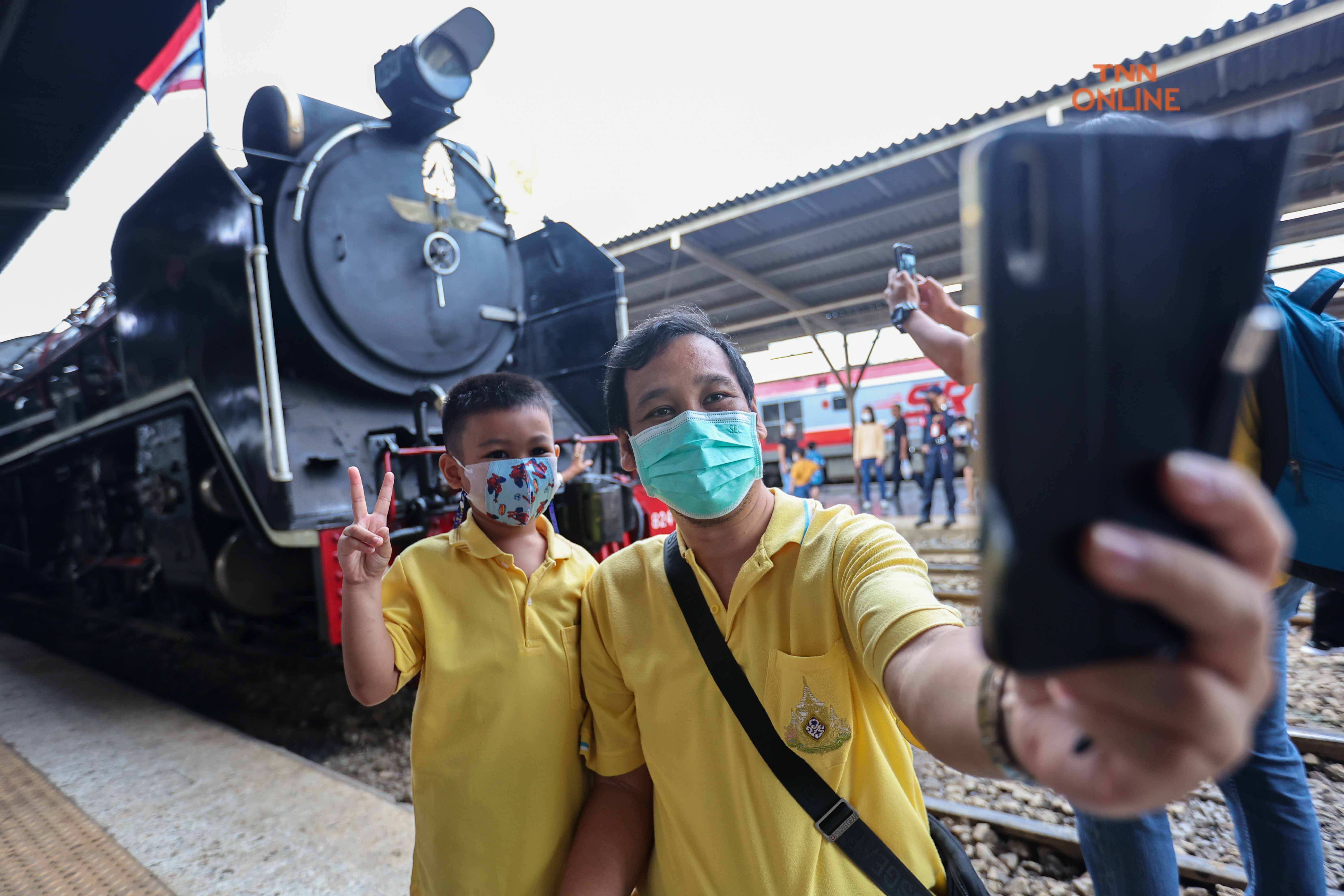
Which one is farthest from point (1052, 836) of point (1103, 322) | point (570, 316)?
point (570, 316)

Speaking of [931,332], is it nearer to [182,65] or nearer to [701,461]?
[701,461]

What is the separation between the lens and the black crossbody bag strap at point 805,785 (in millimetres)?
1050

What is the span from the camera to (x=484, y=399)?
1705 mm

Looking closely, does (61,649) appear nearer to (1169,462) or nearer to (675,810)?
(675,810)

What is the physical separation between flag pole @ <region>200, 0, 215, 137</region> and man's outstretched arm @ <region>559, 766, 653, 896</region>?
3.76 m

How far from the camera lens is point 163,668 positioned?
5.14 m

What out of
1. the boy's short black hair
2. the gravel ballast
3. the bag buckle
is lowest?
the gravel ballast

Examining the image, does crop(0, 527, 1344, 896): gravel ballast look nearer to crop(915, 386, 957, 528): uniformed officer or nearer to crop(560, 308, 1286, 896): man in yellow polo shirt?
crop(560, 308, 1286, 896): man in yellow polo shirt

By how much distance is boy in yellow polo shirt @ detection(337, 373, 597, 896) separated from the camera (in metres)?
1.30

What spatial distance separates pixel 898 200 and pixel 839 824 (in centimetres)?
647

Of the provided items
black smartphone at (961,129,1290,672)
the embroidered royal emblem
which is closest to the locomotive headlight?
the embroidered royal emblem

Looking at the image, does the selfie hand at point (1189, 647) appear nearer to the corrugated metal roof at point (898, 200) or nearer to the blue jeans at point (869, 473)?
the corrugated metal roof at point (898, 200)

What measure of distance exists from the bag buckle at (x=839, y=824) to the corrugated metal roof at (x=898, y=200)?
83.9 inches

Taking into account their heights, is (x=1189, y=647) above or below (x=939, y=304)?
below
